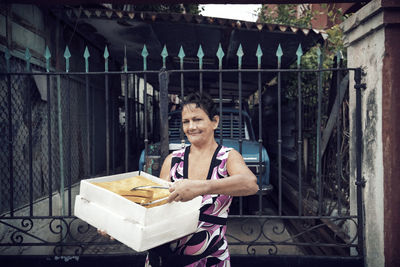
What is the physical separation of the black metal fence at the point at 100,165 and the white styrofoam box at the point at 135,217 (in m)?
1.33

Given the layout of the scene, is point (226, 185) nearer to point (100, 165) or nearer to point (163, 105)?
point (163, 105)

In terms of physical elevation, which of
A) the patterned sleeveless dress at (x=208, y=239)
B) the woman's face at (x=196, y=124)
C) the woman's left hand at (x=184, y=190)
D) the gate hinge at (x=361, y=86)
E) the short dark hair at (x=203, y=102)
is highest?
the gate hinge at (x=361, y=86)

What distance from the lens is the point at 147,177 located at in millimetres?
1482

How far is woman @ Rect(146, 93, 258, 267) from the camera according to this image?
1.44 metres

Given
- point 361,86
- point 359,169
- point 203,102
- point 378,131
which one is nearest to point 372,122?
point 378,131

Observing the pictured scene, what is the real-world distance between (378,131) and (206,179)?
190 centimetres

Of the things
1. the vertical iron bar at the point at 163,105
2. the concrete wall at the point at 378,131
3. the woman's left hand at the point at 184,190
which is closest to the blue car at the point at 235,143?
the vertical iron bar at the point at 163,105

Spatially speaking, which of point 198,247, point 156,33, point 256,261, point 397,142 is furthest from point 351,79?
point 156,33

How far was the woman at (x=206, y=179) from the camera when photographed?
144cm

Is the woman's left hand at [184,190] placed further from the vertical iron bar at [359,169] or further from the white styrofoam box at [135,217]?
the vertical iron bar at [359,169]

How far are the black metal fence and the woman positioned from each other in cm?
83

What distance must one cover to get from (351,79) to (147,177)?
2.61 meters

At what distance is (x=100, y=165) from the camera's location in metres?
6.35

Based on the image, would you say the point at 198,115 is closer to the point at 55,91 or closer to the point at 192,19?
the point at 192,19
